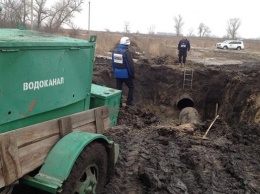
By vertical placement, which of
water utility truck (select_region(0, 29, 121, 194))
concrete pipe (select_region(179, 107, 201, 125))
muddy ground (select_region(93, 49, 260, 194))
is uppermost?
water utility truck (select_region(0, 29, 121, 194))

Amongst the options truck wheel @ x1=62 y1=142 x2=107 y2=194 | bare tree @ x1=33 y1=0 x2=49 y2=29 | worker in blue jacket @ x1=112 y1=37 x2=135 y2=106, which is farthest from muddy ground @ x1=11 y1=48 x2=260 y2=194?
bare tree @ x1=33 y1=0 x2=49 y2=29

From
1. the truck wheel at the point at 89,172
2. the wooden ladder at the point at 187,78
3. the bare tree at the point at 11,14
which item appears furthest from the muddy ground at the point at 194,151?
the bare tree at the point at 11,14

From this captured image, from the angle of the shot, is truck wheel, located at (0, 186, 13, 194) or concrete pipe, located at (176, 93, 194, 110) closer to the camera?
truck wheel, located at (0, 186, 13, 194)

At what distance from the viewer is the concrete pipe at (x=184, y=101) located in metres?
12.9

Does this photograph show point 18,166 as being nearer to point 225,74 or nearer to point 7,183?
point 7,183

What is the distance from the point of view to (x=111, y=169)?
4027 mm

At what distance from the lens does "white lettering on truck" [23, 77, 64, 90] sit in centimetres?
305

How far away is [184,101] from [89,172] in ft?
32.9

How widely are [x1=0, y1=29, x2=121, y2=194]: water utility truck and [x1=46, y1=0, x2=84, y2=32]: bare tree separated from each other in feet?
106

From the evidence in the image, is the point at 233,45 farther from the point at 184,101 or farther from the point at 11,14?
the point at 184,101

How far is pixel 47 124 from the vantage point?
3.11m

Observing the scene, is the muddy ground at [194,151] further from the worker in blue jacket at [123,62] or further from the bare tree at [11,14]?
the bare tree at [11,14]

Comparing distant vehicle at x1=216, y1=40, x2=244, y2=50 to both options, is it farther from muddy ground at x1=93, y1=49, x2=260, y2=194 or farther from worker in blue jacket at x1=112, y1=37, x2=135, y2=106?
worker in blue jacket at x1=112, y1=37, x2=135, y2=106

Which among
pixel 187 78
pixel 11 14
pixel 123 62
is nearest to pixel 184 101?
pixel 187 78
